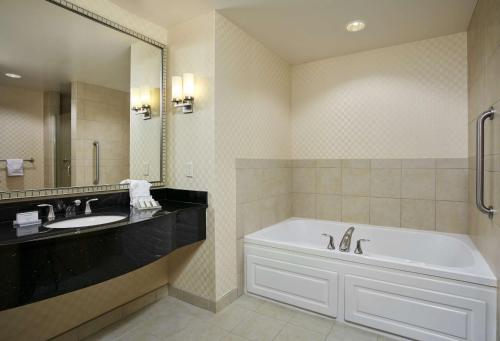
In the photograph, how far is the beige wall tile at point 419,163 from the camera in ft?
8.53

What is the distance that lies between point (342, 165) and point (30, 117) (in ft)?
9.05

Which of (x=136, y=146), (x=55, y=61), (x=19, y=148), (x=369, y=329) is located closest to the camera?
(x=19, y=148)

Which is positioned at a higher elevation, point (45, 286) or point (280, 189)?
point (280, 189)

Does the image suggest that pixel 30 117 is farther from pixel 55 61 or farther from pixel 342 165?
pixel 342 165

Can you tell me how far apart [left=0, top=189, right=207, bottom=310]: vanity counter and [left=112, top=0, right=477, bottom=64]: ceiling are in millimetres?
1536

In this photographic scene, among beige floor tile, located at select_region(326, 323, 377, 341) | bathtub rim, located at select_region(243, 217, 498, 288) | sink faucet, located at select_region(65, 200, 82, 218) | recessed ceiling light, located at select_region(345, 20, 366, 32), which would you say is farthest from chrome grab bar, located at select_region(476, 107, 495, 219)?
sink faucet, located at select_region(65, 200, 82, 218)

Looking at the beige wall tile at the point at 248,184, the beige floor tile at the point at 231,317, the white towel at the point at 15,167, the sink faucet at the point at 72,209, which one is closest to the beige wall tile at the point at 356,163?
→ the beige wall tile at the point at 248,184

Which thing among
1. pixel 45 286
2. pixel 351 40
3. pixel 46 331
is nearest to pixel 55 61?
pixel 45 286

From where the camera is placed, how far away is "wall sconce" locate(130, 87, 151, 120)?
225cm

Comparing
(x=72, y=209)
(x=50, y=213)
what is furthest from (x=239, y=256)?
(x=50, y=213)

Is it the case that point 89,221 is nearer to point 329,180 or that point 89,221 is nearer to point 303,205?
point 303,205

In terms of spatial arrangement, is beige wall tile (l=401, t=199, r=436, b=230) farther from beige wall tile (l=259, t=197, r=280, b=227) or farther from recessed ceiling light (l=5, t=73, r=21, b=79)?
recessed ceiling light (l=5, t=73, r=21, b=79)

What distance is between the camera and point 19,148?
1.64 meters

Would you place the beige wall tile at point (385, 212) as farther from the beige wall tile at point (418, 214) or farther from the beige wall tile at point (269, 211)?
the beige wall tile at point (269, 211)
